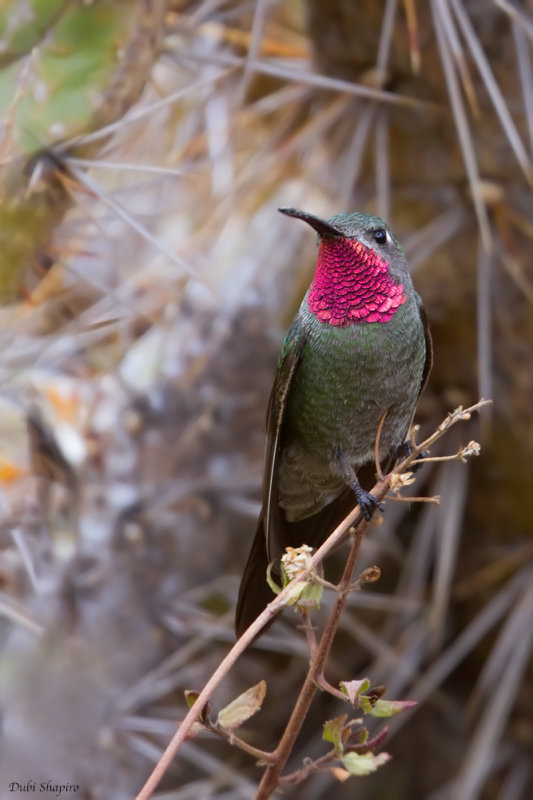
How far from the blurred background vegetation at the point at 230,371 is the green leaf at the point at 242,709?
31.1 inches

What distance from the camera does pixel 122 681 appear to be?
2299 millimetres

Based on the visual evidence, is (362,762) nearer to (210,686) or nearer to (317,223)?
(210,686)

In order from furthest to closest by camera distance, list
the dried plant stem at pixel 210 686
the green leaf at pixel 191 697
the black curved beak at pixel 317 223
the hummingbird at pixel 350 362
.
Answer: the hummingbird at pixel 350 362, the black curved beak at pixel 317 223, the green leaf at pixel 191 697, the dried plant stem at pixel 210 686

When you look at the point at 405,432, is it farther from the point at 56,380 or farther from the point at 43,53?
the point at 56,380

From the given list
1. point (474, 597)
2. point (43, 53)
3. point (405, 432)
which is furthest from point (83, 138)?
point (474, 597)

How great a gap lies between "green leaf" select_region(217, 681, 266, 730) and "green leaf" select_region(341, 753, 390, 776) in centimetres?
12

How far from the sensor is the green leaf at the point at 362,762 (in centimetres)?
104

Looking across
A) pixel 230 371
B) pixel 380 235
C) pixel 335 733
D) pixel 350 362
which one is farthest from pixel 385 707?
pixel 230 371

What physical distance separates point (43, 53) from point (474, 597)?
206cm

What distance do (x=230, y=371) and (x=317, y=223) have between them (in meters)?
1.10

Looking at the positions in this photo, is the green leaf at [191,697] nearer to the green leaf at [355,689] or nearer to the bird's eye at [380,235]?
the green leaf at [355,689]

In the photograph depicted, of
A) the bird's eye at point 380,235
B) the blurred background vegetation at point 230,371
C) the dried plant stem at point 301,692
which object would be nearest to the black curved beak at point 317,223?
the bird's eye at point 380,235

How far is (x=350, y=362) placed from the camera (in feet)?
6.01

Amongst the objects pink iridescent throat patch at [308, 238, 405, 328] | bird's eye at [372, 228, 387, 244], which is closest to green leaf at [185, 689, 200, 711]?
pink iridescent throat patch at [308, 238, 405, 328]
